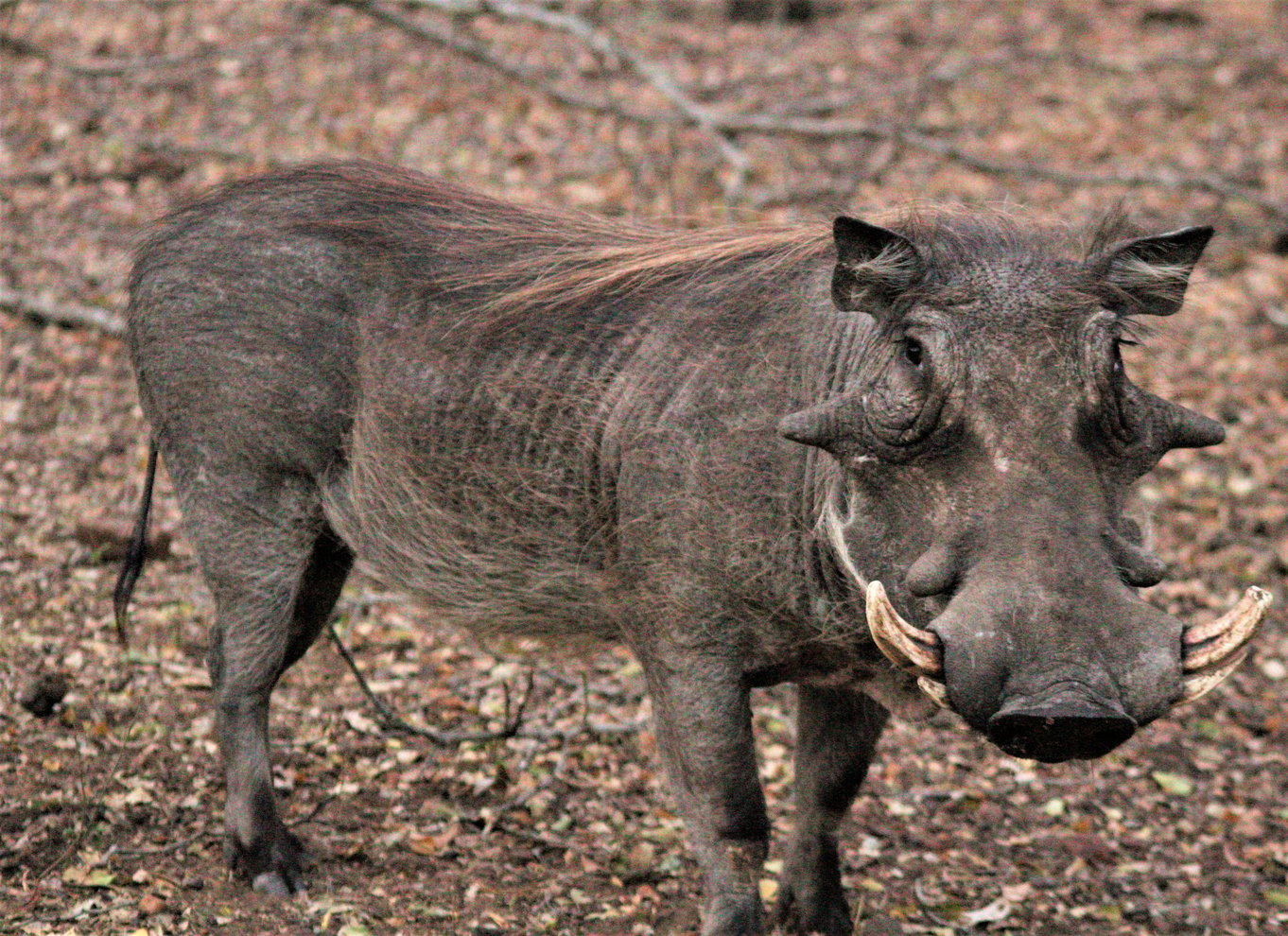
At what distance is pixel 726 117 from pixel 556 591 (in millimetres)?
3540

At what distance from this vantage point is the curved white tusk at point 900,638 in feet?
8.25

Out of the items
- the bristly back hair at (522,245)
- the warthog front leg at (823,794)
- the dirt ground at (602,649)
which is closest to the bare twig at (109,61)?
the dirt ground at (602,649)

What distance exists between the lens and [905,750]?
4758 millimetres

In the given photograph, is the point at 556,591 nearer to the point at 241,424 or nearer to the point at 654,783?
A: the point at 241,424

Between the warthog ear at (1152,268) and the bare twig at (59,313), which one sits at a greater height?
the warthog ear at (1152,268)

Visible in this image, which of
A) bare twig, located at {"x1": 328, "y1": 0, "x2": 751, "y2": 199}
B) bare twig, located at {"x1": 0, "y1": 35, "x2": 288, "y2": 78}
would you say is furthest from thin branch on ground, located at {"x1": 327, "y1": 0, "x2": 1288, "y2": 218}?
bare twig, located at {"x1": 0, "y1": 35, "x2": 288, "y2": 78}

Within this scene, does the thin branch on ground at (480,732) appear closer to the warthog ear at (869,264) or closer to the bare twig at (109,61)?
Result: the warthog ear at (869,264)

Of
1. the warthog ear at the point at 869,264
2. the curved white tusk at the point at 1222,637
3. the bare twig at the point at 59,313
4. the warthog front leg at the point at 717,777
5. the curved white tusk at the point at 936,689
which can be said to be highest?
the warthog ear at the point at 869,264

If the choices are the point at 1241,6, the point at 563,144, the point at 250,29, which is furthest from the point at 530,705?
the point at 1241,6

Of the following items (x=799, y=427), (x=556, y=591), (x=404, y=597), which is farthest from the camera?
(x=404, y=597)

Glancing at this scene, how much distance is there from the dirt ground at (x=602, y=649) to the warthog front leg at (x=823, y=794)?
158 millimetres

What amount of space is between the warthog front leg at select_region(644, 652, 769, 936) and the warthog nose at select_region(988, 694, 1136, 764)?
2.82 feet

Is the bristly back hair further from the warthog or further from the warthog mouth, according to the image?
the warthog mouth

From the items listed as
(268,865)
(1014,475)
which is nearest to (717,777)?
(1014,475)
